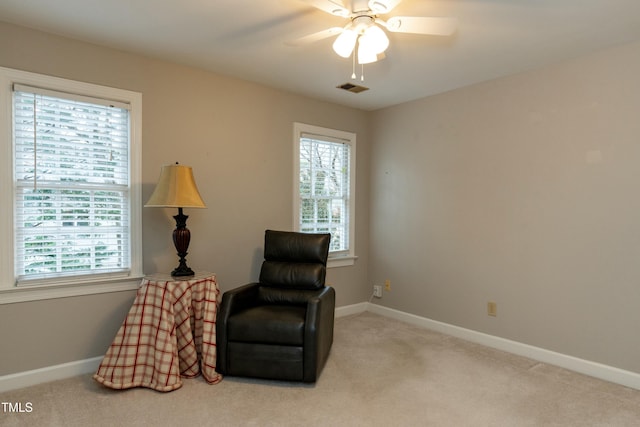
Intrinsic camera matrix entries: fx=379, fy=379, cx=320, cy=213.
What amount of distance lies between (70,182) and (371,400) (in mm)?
2577

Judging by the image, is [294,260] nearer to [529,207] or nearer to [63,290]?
[63,290]

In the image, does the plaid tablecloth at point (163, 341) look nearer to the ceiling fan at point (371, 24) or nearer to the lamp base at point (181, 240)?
the lamp base at point (181, 240)

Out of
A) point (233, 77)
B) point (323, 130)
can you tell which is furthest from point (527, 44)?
point (233, 77)

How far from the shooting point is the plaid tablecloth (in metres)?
2.56

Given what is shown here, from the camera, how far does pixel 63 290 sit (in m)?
2.70

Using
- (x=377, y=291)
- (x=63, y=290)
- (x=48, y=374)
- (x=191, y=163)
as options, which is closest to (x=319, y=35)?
(x=191, y=163)

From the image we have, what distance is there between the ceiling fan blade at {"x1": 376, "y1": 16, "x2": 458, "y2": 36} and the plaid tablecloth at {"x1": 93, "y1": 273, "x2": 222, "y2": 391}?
7.03ft

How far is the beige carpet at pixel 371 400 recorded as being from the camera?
2.21 metres

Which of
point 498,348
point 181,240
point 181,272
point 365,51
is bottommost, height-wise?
point 498,348

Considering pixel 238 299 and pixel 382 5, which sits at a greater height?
pixel 382 5

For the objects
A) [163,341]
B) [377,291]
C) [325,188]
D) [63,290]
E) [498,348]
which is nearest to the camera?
[163,341]

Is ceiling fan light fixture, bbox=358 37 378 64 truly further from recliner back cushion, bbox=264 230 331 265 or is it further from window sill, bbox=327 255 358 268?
window sill, bbox=327 255 358 268

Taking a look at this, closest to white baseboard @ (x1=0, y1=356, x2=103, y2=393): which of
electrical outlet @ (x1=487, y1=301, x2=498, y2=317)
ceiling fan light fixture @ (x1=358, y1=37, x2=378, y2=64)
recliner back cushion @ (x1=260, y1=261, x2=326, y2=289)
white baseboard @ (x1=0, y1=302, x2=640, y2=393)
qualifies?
white baseboard @ (x1=0, y1=302, x2=640, y2=393)

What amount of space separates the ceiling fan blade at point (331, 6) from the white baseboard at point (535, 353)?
2.98 m
